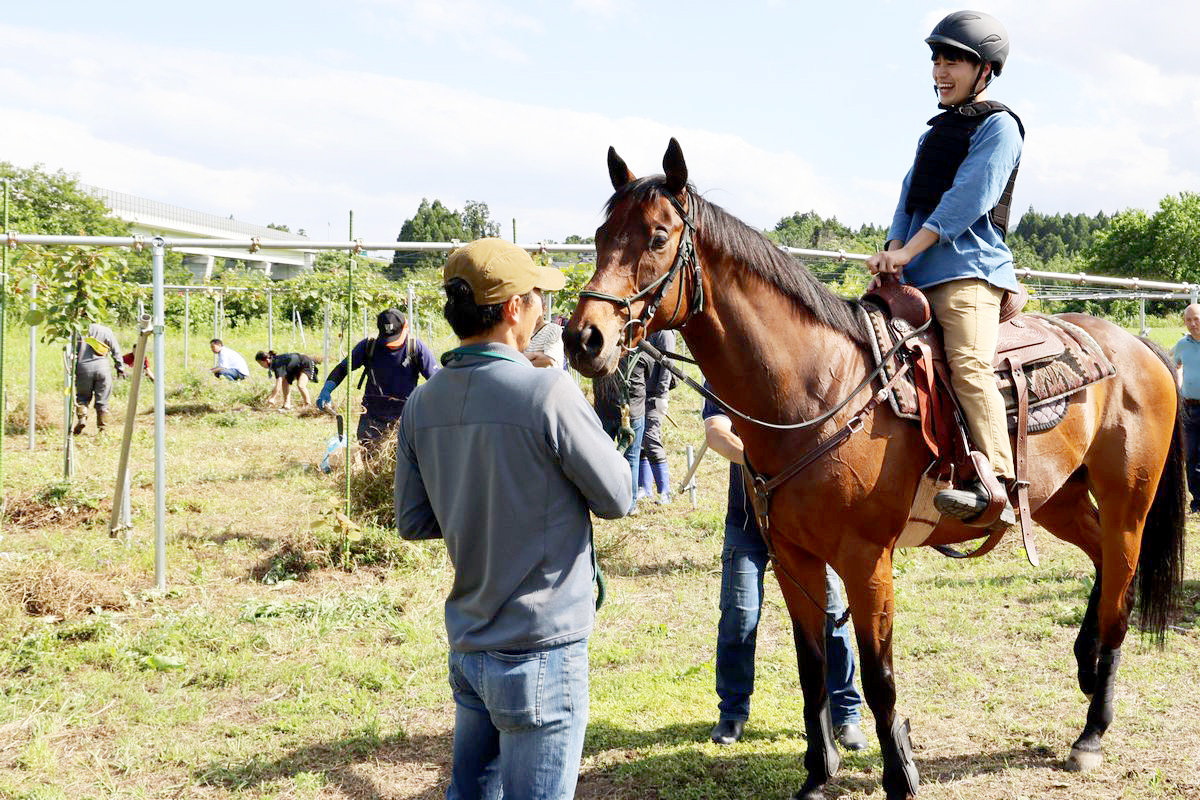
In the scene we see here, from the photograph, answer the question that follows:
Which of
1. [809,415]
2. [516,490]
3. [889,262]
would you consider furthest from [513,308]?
[889,262]

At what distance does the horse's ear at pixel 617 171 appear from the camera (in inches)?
119

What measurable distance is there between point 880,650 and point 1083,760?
129 cm

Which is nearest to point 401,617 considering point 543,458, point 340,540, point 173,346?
point 340,540

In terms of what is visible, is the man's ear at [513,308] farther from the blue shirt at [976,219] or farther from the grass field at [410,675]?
the grass field at [410,675]

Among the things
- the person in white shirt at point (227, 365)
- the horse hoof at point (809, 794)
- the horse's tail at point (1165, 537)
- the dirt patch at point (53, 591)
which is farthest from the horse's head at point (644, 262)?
the person in white shirt at point (227, 365)

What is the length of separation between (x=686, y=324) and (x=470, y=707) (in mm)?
1445

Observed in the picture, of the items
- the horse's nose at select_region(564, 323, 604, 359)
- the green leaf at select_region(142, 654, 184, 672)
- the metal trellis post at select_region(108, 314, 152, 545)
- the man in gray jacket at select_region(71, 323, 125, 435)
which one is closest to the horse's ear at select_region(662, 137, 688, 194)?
the horse's nose at select_region(564, 323, 604, 359)

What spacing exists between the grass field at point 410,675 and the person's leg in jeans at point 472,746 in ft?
4.88

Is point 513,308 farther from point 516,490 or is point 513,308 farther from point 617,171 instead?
point 617,171

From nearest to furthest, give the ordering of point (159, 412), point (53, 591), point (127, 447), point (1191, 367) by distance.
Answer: point (53, 591) < point (159, 412) < point (127, 447) < point (1191, 367)

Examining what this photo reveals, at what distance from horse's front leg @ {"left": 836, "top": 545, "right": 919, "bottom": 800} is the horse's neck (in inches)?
23.4

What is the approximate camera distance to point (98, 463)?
35.9ft

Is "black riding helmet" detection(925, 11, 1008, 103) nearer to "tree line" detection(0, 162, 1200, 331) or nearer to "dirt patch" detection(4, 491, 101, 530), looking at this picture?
"tree line" detection(0, 162, 1200, 331)

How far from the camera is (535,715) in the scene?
2.02 m
